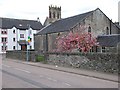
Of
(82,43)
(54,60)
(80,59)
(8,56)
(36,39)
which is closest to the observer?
(80,59)

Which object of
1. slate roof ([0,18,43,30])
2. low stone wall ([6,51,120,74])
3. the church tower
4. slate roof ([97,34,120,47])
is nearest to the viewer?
low stone wall ([6,51,120,74])

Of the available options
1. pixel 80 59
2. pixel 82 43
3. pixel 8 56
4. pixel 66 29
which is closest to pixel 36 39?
pixel 8 56

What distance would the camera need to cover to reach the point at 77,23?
136 feet

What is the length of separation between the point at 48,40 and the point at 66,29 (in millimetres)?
7779

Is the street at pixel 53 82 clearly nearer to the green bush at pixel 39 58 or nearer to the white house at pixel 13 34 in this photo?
the green bush at pixel 39 58

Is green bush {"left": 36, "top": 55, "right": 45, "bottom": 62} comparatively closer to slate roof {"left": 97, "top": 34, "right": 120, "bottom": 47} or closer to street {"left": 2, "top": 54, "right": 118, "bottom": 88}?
slate roof {"left": 97, "top": 34, "right": 120, "bottom": 47}

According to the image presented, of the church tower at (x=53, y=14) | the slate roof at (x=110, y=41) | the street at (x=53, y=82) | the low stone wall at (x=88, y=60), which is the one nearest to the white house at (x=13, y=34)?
the church tower at (x=53, y=14)

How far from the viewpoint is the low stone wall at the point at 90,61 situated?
18.2m

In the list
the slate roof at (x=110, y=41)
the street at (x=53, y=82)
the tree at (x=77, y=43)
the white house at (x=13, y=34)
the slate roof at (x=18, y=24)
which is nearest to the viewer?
the street at (x=53, y=82)

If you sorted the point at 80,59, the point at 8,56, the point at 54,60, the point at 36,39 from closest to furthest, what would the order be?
the point at 80,59 → the point at 54,60 → the point at 8,56 → the point at 36,39

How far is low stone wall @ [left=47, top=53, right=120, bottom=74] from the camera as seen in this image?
1823 cm

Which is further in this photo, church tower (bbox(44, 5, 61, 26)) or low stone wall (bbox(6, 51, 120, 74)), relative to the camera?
church tower (bbox(44, 5, 61, 26))

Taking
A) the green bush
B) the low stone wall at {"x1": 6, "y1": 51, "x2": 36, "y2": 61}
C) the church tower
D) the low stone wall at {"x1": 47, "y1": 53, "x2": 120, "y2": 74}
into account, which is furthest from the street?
the church tower

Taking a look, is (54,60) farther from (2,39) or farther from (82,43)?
(2,39)
